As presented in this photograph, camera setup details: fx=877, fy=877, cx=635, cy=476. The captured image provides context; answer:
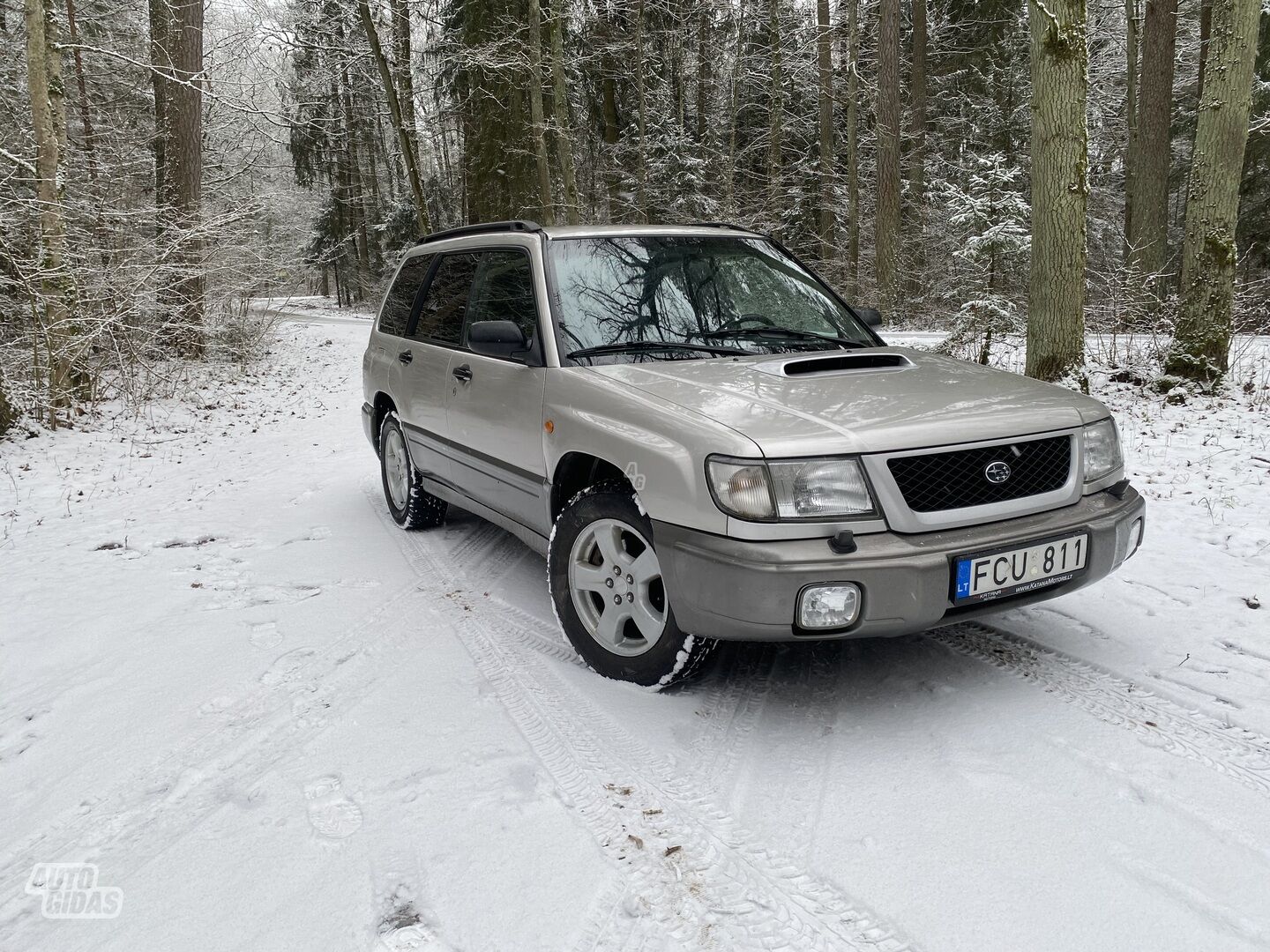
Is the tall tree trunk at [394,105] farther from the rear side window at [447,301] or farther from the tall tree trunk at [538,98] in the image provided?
the rear side window at [447,301]

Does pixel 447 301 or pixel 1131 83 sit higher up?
pixel 1131 83

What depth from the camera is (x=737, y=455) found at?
2760mm

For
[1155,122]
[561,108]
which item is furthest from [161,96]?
[1155,122]

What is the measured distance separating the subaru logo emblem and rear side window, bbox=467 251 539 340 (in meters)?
1.99

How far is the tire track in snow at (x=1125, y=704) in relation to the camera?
273 cm

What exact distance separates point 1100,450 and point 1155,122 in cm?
1534

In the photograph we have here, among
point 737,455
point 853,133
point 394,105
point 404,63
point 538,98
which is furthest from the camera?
point 853,133

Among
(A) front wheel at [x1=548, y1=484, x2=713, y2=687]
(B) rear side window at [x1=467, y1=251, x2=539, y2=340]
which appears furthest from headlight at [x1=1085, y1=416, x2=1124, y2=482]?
(B) rear side window at [x1=467, y1=251, x2=539, y2=340]

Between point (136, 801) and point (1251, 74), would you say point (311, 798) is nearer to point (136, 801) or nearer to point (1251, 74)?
point (136, 801)

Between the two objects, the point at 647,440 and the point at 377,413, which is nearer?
the point at 647,440

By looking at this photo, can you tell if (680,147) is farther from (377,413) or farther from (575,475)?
(575,475)

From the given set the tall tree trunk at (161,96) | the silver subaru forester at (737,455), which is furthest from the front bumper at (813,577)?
the tall tree trunk at (161,96)

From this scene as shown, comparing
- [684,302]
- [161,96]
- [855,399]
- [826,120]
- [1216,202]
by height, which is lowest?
[855,399]

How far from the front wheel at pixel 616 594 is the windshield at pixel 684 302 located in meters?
0.75
